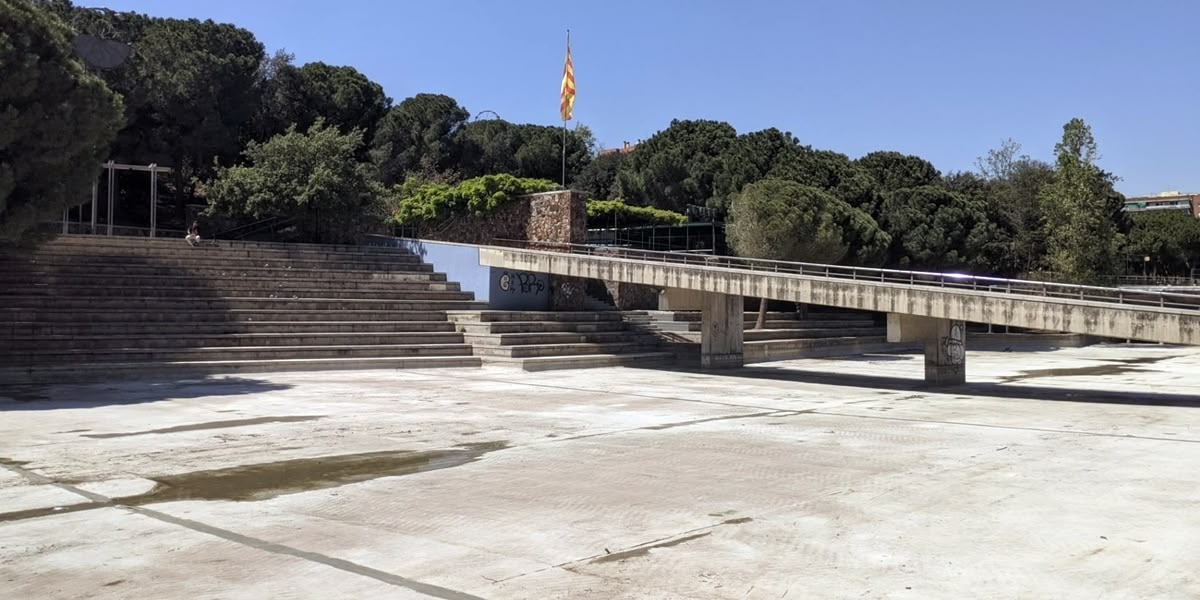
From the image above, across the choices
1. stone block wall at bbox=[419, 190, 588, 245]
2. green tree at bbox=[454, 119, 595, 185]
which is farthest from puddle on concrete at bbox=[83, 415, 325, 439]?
green tree at bbox=[454, 119, 595, 185]

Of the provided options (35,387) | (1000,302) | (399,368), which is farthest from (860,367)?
(35,387)

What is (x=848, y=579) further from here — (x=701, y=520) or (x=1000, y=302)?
(x=1000, y=302)

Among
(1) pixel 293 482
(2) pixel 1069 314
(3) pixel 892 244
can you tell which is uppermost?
(3) pixel 892 244

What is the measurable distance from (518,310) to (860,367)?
43.1 ft

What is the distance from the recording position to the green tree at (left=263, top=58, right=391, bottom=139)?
56.8 metres

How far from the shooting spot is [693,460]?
1255cm

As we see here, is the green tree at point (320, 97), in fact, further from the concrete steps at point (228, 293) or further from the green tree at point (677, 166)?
the concrete steps at point (228, 293)

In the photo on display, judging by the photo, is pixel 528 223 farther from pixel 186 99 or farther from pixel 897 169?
pixel 897 169

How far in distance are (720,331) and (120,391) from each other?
1870 cm

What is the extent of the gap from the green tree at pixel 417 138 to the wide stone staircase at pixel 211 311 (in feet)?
76.0

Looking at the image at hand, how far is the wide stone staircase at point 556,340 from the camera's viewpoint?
98.5 feet

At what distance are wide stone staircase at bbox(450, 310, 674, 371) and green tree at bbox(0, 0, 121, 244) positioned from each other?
13.1 metres

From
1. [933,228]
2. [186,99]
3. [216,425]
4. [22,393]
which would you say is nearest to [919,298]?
[216,425]

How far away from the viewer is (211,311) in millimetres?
28734
